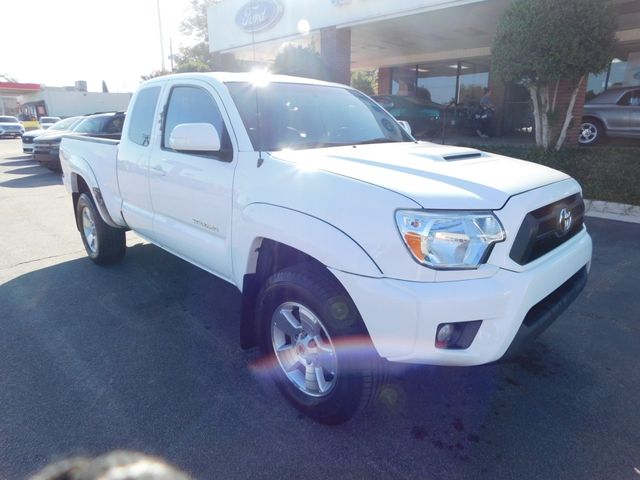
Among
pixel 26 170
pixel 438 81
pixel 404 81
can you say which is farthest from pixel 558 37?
pixel 26 170

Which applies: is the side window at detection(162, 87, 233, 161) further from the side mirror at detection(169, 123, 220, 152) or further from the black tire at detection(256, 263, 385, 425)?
the black tire at detection(256, 263, 385, 425)

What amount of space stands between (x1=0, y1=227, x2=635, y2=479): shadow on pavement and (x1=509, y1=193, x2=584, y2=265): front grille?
907mm

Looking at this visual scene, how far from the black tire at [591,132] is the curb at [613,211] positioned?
501 centimetres

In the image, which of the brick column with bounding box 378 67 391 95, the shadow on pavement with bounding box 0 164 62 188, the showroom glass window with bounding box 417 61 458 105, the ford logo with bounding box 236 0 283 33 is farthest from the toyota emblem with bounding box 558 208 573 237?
the brick column with bounding box 378 67 391 95

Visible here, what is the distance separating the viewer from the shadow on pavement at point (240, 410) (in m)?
2.31

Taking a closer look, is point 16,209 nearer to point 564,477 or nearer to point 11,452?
point 11,452

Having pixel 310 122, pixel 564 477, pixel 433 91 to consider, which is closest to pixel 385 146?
pixel 310 122

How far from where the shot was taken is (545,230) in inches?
95.5

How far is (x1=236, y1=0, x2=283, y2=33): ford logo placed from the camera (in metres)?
14.2

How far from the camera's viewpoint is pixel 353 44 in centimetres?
1574

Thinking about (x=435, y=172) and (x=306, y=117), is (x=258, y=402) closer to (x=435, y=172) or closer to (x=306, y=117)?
(x=435, y=172)

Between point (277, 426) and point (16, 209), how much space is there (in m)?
8.03

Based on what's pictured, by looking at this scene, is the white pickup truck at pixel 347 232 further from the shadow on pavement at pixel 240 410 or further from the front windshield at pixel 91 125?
the front windshield at pixel 91 125

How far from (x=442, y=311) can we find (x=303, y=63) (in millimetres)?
12452
